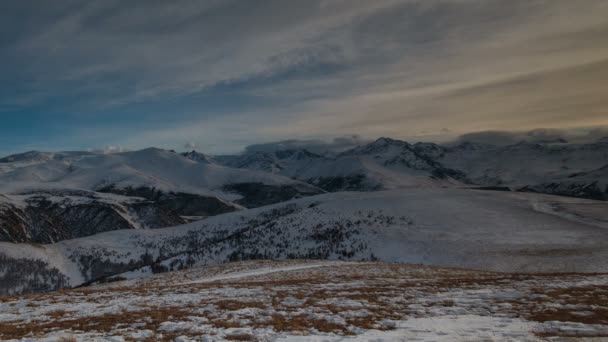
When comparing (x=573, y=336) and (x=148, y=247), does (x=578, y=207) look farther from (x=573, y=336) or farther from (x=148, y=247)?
(x=148, y=247)

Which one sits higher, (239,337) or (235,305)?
(239,337)

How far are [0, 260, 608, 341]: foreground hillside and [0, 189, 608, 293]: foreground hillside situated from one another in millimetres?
46384

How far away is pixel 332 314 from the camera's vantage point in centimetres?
1733

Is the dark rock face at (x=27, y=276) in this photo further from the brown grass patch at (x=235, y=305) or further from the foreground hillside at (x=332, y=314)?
the brown grass patch at (x=235, y=305)

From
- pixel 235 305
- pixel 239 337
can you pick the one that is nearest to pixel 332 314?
pixel 239 337

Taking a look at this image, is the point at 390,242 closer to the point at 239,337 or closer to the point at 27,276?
the point at 239,337

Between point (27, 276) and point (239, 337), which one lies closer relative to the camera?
point (239, 337)

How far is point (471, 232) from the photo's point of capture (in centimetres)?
9906

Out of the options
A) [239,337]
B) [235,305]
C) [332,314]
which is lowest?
[235,305]

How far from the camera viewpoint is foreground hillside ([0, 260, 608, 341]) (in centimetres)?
1384

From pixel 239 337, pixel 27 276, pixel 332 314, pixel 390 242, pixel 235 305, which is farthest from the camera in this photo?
pixel 27 276

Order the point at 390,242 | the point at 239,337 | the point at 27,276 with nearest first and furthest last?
the point at 239,337 → the point at 390,242 → the point at 27,276

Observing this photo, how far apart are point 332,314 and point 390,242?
8450 centimetres

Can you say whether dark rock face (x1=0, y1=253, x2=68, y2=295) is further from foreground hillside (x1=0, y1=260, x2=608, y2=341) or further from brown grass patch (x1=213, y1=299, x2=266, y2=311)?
brown grass patch (x1=213, y1=299, x2=266, y2=311)
